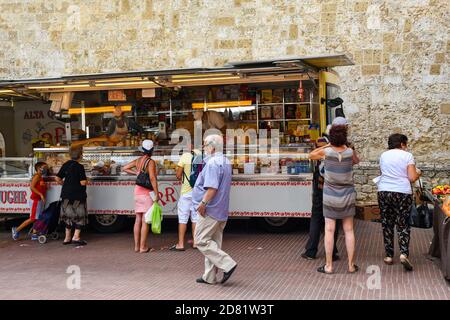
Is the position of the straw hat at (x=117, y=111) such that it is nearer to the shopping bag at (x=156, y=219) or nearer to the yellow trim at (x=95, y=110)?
the yellow trim at (x=95, y=110)

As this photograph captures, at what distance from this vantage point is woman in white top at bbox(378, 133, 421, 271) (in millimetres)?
7695

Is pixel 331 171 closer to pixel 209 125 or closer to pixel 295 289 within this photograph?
pixel 295 289

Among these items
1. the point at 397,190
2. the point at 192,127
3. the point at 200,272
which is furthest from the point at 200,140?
the point at 397,190

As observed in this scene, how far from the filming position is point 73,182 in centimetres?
980

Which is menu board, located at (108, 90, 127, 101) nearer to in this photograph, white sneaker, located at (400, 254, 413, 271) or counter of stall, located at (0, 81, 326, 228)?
counter of stall, located at (0, 81, 326, 228)

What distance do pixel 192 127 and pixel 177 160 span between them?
1.06 m

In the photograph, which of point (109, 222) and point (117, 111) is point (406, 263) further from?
point (117, 111)

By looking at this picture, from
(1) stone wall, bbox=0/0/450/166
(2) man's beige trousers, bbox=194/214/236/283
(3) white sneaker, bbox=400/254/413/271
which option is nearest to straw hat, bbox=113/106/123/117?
(1) stone wall, bbox=0/0/450/166

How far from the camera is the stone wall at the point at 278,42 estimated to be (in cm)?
1259

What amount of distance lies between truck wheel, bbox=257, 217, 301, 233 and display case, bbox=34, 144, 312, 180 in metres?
0.85

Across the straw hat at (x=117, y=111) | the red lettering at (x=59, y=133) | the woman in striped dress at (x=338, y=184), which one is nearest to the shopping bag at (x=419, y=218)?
the woman in striped dress at (x=338, y=184)
